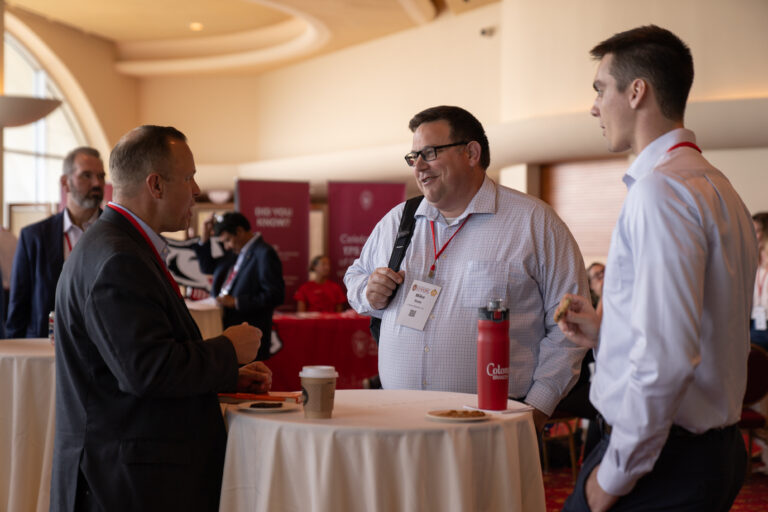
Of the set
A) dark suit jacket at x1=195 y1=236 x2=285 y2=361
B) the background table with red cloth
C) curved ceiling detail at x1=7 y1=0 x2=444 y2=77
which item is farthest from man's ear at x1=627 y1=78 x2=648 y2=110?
curved ceiling detail at x1=7 y1=0 x2=444 y2=77

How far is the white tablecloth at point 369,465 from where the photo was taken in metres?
1.84

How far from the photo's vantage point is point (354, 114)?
547 inches

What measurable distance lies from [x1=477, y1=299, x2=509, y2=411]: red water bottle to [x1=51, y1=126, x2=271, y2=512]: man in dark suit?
62 centimetres

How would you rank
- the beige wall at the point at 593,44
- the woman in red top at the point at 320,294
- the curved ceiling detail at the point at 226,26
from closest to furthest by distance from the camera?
the beige wall at the point at 593,44 < the woman in red top at the point at 320,294 < the curved ceiling detail at the point at 226,26

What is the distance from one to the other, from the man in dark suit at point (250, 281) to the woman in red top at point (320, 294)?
2.74 m

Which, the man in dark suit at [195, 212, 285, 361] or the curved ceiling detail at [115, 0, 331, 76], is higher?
the curved ceiling detail at [115, 0, 331, 76]

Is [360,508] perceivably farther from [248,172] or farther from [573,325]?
[248,172]

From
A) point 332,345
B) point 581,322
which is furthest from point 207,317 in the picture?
point 581,322

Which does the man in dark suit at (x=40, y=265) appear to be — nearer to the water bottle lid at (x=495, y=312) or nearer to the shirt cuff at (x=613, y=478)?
the water bottle lid at (x=495, y=312)

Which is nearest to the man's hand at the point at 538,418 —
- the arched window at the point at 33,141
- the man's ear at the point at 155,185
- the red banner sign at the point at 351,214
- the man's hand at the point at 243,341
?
the man's hand at the point at 243,341

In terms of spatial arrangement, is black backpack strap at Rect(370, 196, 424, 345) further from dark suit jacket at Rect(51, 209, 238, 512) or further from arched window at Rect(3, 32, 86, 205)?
arched window at Rect(3, 32, 86, 205)

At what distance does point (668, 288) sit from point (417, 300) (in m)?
1.32

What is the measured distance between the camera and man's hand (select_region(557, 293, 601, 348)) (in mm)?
1696

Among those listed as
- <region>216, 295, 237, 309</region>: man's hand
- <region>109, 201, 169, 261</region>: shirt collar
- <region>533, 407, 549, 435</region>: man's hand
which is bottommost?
<region>533, 407, 549, 435</region>: man's hand
